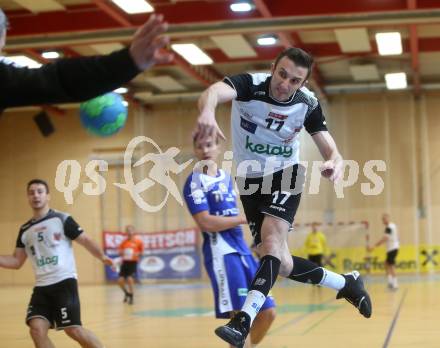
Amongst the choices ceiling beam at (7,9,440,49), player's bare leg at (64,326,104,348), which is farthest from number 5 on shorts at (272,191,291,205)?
ceiling beam at (7,9,440,49)

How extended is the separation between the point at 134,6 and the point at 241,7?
239cm

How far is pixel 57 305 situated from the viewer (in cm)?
747

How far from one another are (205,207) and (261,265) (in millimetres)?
1556

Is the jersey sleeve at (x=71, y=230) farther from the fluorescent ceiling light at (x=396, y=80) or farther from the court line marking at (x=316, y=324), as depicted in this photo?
the fluorescent ceiling light at (x=396, y=80)

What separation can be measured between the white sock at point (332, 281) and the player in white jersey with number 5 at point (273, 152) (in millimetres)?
239

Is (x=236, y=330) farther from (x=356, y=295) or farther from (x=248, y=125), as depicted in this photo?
(x=356, y=295)

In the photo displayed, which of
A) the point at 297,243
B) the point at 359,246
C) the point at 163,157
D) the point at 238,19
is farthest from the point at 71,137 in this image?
the point at 238,19

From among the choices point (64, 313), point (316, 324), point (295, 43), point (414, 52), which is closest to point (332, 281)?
point (64, 313)

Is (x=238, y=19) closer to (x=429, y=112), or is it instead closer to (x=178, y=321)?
(x=178, y=321)

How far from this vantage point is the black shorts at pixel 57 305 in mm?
7391

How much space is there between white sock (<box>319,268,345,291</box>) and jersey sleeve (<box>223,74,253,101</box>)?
1773mm

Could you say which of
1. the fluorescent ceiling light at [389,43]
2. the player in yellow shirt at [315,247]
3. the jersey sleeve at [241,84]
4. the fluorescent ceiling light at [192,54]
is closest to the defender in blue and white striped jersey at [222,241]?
the jersey sleeve at [241,84]

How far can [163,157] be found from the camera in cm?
3142

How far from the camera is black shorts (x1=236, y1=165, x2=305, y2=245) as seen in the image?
234 inches
